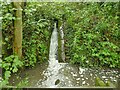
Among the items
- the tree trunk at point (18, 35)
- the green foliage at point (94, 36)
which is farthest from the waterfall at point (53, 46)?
the tree trunk at point (18, 35)

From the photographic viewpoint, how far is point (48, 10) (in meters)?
2.88

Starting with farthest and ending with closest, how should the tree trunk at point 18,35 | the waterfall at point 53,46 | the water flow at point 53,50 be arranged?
1. the waterfall at point 53,46
2. the water flow at point 53,50
3. the tree trunk at point 18,35

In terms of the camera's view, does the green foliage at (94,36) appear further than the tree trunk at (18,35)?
Yes

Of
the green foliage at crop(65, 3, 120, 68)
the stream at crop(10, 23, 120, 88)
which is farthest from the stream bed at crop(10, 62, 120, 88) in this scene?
the green foliage at crop(65, 3, 120, 68)

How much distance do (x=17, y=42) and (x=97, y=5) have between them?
1556 mm

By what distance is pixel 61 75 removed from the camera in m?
1.99

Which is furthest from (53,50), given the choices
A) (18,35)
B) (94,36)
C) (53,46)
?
(18,35)

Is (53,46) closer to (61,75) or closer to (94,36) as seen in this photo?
(94,36)

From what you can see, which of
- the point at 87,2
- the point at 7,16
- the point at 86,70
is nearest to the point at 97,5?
the point at 87,2

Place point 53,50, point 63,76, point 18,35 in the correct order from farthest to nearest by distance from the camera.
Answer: point 53,50 < point 63,76 < point 18,35

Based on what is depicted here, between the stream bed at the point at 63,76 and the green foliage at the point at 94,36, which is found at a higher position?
the green foliage at the point at 94,36

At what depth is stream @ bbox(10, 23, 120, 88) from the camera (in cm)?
183

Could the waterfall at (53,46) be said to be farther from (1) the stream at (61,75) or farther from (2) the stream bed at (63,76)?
(2) the stream bed at (63,76)

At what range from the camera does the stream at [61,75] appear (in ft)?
5.99
